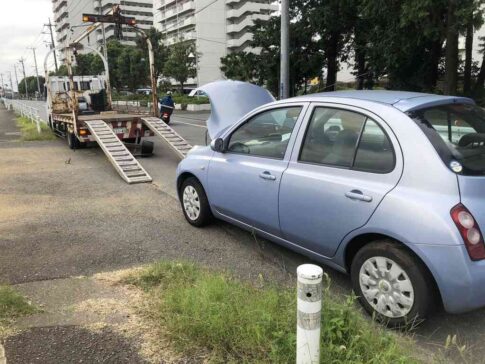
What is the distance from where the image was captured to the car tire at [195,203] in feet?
17.5

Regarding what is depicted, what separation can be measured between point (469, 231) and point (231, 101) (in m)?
4.59

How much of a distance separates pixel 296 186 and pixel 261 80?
28.2 meters

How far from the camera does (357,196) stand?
3.33 m

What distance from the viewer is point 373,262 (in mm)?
3268

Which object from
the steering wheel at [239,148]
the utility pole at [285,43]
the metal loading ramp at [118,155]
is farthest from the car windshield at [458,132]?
the utility pole at [285,43]

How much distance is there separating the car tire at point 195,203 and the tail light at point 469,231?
2997 millimetres

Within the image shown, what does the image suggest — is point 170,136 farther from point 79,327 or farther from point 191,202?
point 79,327

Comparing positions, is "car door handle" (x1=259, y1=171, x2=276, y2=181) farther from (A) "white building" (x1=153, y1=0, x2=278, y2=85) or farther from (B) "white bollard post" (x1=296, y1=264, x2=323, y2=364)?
(A) "white building" (x1=153, y1=0, x2=278, y2=85)

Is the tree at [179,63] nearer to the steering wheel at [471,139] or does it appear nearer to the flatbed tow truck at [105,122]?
the flatbed tow truck at [105,122]

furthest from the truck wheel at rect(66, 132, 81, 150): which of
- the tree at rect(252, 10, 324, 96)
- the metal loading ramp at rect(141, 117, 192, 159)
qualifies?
the tree at rect(252, 10, 324, 96)

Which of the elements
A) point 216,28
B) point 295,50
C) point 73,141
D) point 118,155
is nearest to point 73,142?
point 73,141

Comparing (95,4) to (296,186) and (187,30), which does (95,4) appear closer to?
(187,30)

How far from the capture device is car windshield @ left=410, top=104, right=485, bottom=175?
312cm

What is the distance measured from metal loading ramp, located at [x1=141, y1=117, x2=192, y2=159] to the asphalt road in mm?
1679
